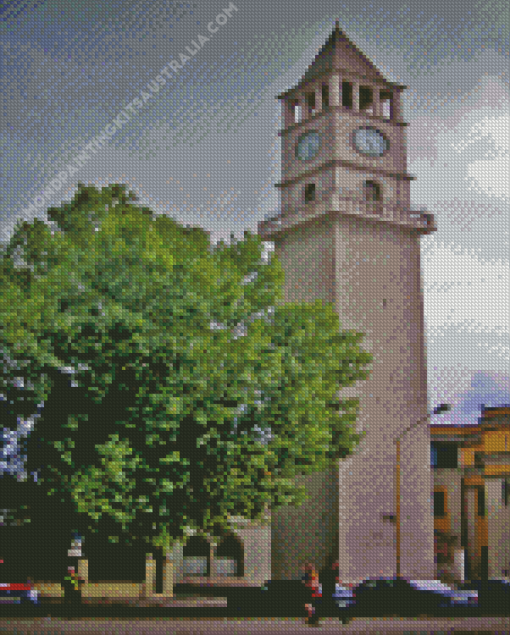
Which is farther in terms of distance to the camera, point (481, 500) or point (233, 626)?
point (481, 500)

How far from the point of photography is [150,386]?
24.8 m

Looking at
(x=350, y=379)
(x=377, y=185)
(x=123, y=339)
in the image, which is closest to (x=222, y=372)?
(x=123, y=339)

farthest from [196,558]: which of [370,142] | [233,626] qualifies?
[370,142]

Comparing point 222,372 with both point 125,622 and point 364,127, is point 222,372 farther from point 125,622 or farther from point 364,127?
point 364,127

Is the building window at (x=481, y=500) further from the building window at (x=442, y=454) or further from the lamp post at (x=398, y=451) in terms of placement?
the lamp post at (x=398, y=451)

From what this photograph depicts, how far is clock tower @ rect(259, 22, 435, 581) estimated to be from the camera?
129 ft

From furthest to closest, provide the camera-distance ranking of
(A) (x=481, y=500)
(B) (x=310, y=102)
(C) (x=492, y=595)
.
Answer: (A) (x=481, y=500) → (B) (x=310, y=102) → (C) (x=492, y=595)

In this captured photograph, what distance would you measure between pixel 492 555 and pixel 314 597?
27.4 metres

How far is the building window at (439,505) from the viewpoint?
57625 mm

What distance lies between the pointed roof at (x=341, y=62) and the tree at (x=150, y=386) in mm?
21042

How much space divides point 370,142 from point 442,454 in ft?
78.0

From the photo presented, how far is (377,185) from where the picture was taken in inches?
1729

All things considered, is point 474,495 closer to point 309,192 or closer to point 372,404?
point 372,404

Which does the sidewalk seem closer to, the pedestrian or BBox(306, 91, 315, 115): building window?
the pedestrian
